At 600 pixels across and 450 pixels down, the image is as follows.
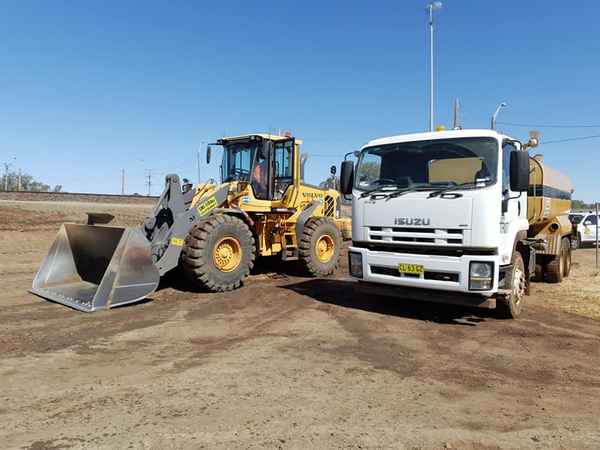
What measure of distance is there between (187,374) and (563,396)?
3.49 m

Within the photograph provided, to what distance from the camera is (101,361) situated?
4.87 meters

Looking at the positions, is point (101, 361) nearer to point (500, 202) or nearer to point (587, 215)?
point (500, 202)

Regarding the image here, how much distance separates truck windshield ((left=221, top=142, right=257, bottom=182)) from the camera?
1002cm

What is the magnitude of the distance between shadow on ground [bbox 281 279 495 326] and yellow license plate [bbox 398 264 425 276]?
0.88 metres

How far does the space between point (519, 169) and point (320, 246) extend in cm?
534

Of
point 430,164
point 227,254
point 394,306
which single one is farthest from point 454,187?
point 227,254

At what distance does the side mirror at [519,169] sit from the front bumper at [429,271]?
42.2 inches

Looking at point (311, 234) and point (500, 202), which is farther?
point (311, 234)

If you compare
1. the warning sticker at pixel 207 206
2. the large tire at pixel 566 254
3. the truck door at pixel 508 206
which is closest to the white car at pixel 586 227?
the large tire at pixel 566 254

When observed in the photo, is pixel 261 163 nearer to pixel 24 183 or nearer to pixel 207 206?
pixel 207 206

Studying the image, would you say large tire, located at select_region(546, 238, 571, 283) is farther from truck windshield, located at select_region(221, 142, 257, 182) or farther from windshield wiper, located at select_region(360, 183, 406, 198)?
truck windshield, located at select_region(221, 142, 257, 182)

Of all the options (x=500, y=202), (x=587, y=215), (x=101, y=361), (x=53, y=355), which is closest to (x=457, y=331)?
(x=500, y=202)

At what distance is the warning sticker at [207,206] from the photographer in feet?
27.3

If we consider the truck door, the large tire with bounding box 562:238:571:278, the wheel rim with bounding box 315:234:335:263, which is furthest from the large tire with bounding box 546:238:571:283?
the wheel rim with bounding box 315:234:335:263
